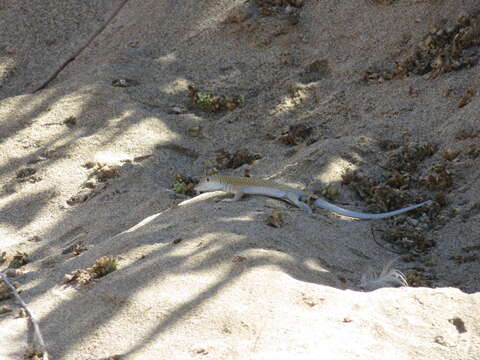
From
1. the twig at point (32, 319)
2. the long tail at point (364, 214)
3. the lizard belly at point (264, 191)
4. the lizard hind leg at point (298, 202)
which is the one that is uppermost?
the twig at point (32, 319)

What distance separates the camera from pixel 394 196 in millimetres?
5828

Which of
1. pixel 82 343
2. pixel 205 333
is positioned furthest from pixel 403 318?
pixel 82 343

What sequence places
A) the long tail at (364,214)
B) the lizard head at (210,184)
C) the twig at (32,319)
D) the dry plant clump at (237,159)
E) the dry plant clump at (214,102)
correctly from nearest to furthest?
the twig at (32,319) < the long tail at (364,214) < the lizard head at (210,184) < the dry plant clump at (237,159) < the dry plant clump at (214,102)

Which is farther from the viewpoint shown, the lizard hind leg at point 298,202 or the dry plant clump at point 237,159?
the dry plant clump at point 237,159

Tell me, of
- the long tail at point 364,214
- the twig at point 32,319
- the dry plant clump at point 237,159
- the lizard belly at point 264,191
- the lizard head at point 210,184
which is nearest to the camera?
the twig at point 32,319

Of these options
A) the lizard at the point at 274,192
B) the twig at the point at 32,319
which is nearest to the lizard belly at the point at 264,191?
the lizard at the point at 274,192

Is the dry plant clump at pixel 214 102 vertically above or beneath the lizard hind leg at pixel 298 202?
above

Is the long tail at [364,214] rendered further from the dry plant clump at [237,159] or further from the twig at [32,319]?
the twig at [32,319]

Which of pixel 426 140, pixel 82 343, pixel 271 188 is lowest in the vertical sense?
pixel 426 140

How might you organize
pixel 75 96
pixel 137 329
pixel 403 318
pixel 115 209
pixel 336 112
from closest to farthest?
pixel 403 318, pixel 137 329, pixel 115 209, pixel 336 112, pixel 75 96

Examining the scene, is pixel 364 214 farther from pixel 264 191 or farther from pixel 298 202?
pixel 264 191

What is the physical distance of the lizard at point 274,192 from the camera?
5562 mm

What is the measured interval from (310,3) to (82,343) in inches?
240

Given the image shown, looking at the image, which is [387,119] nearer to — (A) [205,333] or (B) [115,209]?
(B) [115,209]
